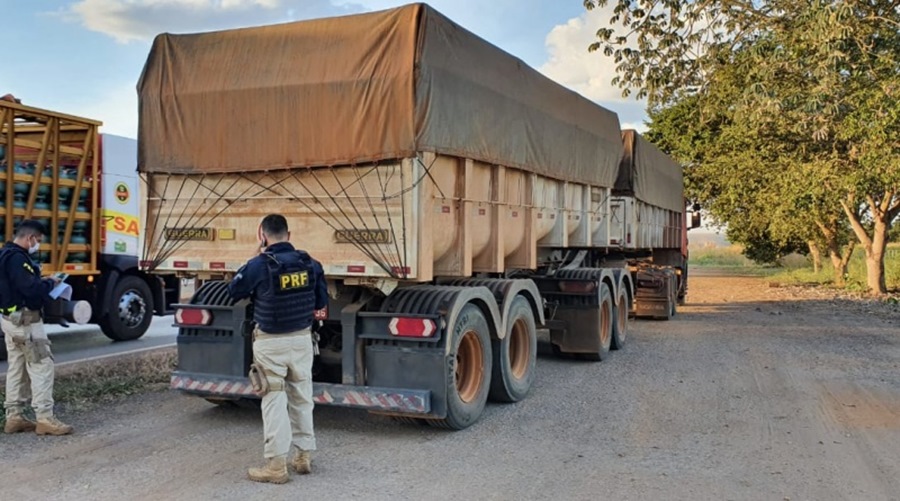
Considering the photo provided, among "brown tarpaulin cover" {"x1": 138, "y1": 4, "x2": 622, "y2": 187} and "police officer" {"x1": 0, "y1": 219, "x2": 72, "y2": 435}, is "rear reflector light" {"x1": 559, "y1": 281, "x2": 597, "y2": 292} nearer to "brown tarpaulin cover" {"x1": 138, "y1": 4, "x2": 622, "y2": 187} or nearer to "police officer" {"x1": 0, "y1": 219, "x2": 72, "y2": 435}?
"brown tarpaulin cover" {"x1": 138, "y1": 4, "x2": 622, "y2": 187}

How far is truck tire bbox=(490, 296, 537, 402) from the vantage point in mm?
7238

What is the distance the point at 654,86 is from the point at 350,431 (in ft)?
27.2

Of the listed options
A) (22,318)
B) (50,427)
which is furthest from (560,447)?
(22,318)

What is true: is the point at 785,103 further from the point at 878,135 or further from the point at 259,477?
the point at 259,477

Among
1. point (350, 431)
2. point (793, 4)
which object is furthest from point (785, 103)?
point (350, 431)

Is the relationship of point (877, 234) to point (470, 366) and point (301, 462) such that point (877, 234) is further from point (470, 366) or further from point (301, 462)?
point (301, 462)

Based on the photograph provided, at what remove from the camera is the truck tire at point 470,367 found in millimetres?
6281

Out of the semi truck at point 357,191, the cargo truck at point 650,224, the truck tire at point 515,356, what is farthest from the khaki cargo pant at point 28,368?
the cargo truck at point 650,224

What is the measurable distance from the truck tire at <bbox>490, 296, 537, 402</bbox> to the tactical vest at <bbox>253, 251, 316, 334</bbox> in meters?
2.56

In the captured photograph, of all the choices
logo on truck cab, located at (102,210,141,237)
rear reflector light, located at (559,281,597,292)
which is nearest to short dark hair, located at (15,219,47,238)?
logo on truck cab, located at (102,210,141,237)

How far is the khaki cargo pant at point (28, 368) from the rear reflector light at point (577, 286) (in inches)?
243

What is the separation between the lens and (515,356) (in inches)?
316

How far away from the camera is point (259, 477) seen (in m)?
4.95

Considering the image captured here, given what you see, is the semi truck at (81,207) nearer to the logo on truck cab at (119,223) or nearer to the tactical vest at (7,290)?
the logo on truck cab at (119,223)
